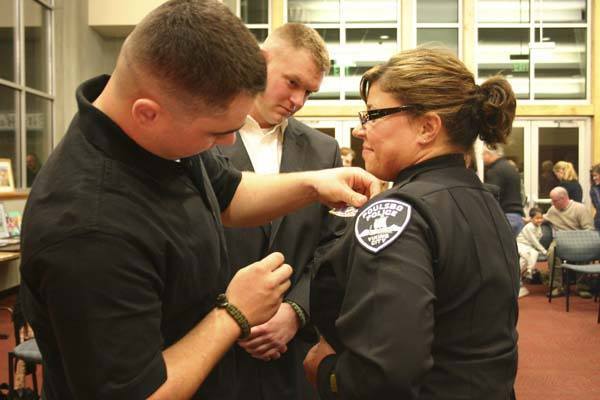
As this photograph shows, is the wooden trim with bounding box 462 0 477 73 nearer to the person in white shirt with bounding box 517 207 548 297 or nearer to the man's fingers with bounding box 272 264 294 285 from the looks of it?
the person in white shirt with bounding box 517 207 548 297

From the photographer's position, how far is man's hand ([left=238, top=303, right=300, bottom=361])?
1.80 meters

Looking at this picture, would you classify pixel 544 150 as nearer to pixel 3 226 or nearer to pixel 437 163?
pixel 3 226

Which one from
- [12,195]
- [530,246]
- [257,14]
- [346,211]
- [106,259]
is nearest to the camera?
[106,259]

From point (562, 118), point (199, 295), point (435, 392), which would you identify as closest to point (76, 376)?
point (199, 295)

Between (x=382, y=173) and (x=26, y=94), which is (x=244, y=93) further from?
(x=26, y=94)

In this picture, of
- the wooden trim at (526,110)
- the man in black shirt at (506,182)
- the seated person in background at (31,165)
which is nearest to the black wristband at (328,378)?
the man in black shirt at (506,182)

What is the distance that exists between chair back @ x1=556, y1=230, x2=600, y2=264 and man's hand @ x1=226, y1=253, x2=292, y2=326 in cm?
686

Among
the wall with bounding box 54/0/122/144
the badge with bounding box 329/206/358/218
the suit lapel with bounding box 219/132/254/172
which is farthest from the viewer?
the wall with bounding box 54/0/122/144

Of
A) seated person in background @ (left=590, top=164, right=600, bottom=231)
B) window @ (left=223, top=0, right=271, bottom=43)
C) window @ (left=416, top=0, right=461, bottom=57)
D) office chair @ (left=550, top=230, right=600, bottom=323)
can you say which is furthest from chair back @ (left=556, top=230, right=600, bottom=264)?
window @ (left=223, top=0, right=271, bottom=43)

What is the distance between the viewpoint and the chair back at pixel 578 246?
7.29 meters

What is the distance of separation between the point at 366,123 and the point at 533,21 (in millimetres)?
11594

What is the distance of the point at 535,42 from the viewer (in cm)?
1166

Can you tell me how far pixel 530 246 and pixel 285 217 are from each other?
695 cm

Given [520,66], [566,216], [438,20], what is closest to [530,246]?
[566,216]
